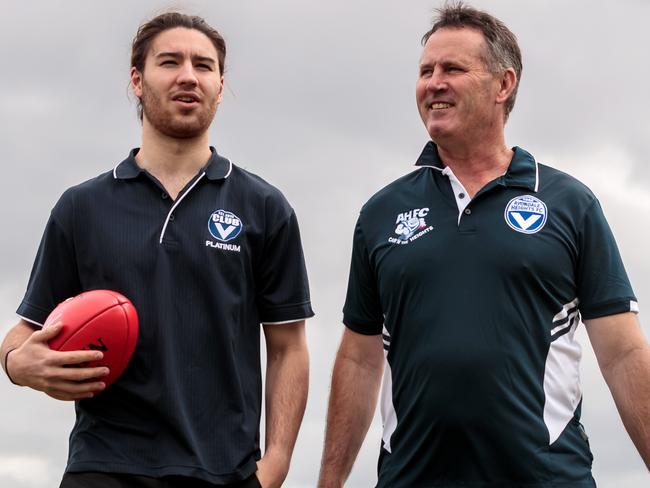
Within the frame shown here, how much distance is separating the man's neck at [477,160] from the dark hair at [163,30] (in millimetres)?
1596

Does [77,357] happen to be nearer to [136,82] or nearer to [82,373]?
[82,373]

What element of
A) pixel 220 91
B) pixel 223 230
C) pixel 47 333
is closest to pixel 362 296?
pixel 223 230

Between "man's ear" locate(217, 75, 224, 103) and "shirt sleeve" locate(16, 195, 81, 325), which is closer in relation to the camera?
"shirt sleeve" locate(16, 195, 81, 325)

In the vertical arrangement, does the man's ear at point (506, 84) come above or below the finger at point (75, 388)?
above

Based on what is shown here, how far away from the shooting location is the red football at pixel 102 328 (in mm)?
6133

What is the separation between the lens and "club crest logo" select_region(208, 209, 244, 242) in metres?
6.65

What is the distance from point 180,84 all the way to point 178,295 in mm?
1296

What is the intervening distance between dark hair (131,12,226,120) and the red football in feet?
5.13

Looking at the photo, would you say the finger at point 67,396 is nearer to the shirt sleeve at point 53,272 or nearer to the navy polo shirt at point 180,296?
the navy polo shirt at point 180,296

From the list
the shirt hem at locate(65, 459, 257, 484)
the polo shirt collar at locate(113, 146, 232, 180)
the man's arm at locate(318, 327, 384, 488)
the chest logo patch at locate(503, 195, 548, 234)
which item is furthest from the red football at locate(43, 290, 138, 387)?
the chest logo patch at locate(503, 195, 548, 234)

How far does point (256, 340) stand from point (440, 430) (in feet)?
4.16

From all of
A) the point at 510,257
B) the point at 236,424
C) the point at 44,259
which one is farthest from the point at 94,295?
the point at 510,257

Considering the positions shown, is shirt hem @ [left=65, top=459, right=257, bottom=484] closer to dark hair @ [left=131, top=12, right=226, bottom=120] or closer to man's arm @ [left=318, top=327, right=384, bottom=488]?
man's arm @ [left=318, top=327, right=384, bottom=488]

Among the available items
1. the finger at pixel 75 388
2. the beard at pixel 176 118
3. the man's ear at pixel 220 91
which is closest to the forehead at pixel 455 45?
the man's ear at pixel 220 91
